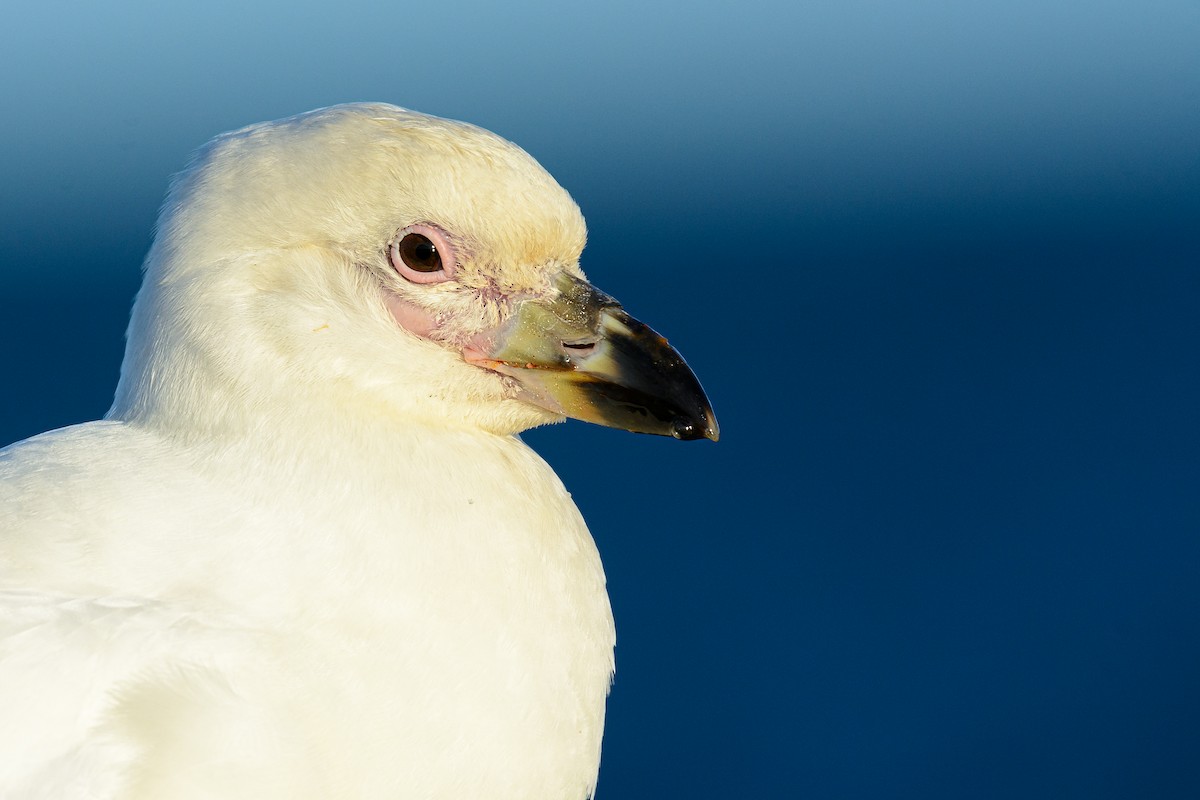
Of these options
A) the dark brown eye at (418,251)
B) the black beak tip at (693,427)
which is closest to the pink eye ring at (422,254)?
the dark brown eye at (418,251)

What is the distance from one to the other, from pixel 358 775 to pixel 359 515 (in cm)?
24

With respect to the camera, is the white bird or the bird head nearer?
the white bird

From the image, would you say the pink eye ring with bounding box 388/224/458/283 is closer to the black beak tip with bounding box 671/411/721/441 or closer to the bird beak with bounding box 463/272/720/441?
the bird beak with bounding box 463/272/720/441

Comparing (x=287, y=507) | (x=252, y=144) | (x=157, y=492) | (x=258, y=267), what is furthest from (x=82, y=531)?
(x=252, y=144)

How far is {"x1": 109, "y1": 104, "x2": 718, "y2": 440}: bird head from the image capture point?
1438mm

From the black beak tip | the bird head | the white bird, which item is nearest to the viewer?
the white bird

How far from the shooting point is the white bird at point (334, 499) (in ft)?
4.35

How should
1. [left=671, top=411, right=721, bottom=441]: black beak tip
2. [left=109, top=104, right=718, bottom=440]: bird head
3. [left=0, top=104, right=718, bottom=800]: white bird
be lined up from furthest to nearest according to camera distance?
[left=671, top=411, right=721, bottom=441]: black beak tip
[left=109, top=104, right=718, bottom=440]: bird head
[left=0, top=104, right=718, bottom=800]: white bird

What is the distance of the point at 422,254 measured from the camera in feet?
5.00

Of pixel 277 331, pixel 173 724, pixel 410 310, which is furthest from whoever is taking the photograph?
pixel 410 310

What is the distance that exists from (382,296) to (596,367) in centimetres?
24

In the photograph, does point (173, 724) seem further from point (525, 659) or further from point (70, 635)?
point (525, 659)

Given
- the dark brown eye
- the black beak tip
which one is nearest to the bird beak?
the black beak tip

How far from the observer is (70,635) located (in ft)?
4.35
